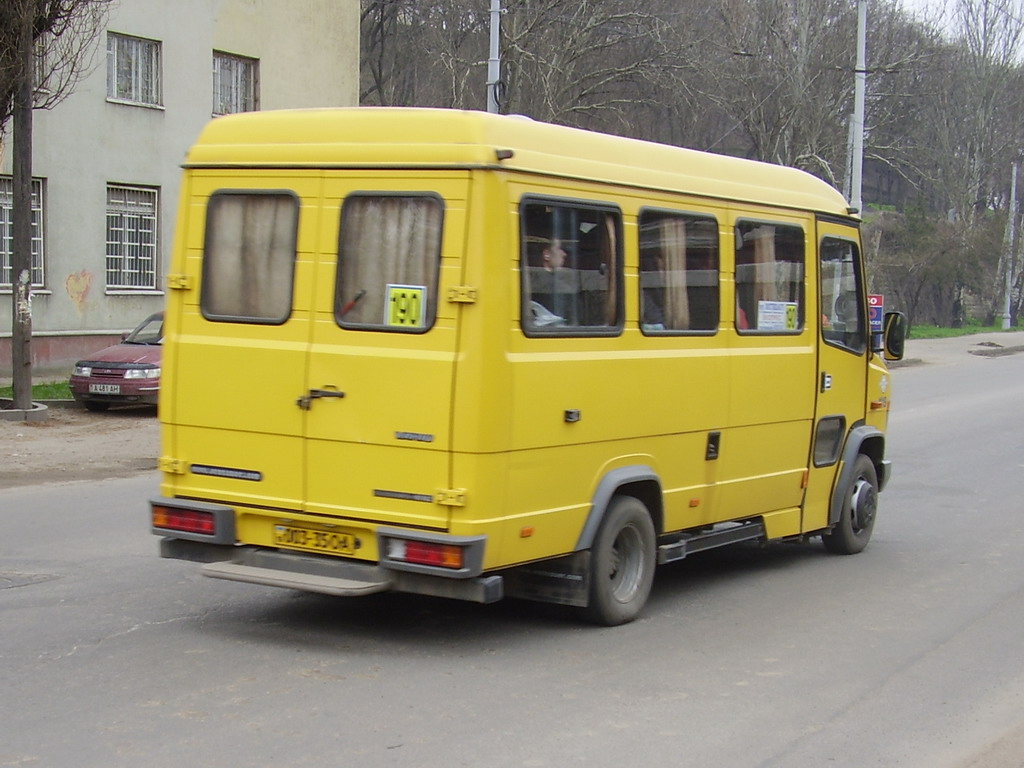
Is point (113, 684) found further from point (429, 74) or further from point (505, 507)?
point (429, 74)

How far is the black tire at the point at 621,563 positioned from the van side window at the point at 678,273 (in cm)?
100

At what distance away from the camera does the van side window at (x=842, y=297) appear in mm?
9312

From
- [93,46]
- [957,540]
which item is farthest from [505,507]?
[93,46]

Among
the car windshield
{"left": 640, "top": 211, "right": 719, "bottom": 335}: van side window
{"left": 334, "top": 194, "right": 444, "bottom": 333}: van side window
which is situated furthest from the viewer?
the car windshield

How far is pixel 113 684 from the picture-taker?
238 inches

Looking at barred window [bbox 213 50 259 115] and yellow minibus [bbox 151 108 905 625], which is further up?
barred window [bbox 213 50 259 115]

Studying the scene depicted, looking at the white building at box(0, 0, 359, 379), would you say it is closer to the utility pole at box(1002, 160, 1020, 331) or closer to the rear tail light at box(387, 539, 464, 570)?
the rear tail light at box(387, 539, 464, 570)

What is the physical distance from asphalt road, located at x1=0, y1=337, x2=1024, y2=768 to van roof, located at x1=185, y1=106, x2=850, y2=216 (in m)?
2.38

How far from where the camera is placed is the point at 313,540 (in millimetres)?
6926

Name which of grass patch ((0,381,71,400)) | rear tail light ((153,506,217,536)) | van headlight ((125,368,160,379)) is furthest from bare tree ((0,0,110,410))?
Result: rear tail light ((153,506,217,536))

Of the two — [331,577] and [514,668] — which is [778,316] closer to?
[514,668]

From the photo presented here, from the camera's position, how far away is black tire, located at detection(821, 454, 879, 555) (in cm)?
984

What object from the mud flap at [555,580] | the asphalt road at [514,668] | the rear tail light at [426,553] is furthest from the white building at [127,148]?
the rear tail light at [426,553]

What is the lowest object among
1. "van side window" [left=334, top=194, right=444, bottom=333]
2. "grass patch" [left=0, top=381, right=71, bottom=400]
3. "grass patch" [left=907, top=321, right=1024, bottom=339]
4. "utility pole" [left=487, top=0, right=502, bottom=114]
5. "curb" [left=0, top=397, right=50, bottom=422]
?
"curb" [left=0, top=397, right=50, bottom=422]
